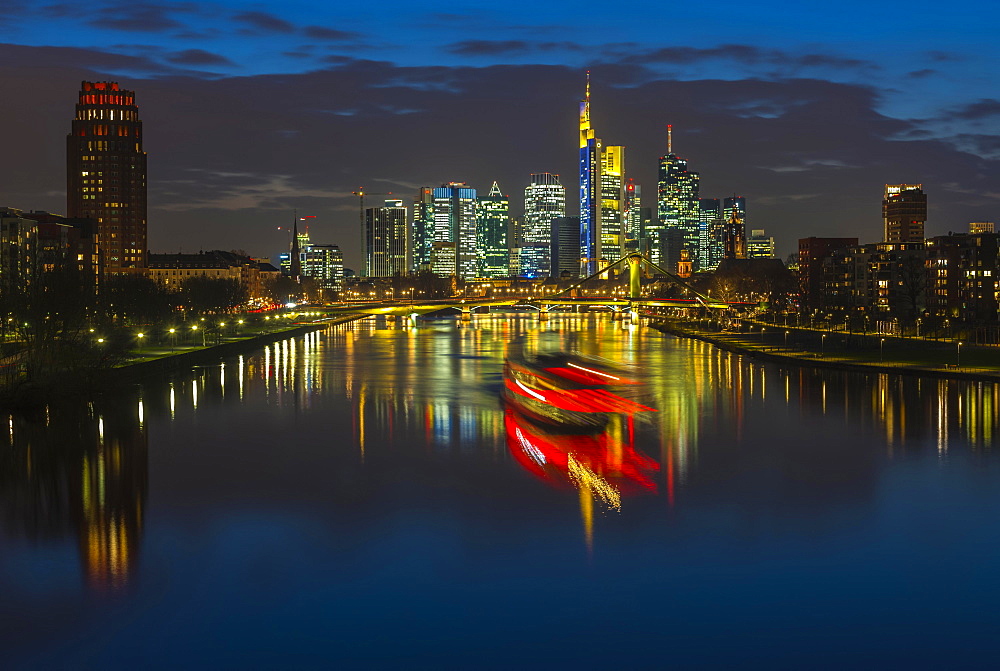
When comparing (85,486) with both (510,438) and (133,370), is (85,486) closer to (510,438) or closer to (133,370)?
(510,438)

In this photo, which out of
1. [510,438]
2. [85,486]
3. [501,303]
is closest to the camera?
[85,486]

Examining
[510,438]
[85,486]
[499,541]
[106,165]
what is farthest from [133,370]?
[106,165]

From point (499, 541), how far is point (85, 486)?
9.40m

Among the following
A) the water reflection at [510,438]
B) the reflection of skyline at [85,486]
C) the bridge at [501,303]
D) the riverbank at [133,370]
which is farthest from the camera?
the bridge at [501,303]

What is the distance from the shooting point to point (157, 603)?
45.2ft

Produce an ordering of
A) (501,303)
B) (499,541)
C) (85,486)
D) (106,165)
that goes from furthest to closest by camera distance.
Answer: (106,165), (501,303), (85,486), (499,541)

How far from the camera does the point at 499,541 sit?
1688 cm

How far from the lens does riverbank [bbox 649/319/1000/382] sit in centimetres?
4872

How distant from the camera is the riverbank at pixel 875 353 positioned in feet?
160

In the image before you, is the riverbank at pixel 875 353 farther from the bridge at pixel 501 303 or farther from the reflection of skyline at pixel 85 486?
the bridge at pixel 501 303

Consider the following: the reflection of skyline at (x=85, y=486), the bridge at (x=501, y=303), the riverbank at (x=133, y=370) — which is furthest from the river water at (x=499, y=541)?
the bridge at (x=501, y=303)

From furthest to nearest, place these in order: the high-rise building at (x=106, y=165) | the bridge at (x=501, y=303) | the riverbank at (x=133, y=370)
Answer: the high-rise building at (x=106, y=165)
the bridge at (x=501, y=303)
the riverbank at (x=133, y=370)

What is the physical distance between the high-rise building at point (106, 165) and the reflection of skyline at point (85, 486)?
530 ft

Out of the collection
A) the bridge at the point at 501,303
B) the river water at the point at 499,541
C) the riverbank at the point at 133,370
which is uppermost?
the bridge at the point at 501,303
